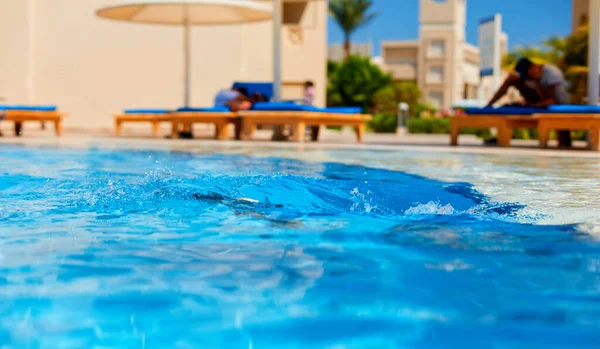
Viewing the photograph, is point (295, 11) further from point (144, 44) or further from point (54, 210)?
point (54, 210)

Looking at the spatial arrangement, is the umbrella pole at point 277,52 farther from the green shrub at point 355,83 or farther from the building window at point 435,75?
the building window at point 435,75

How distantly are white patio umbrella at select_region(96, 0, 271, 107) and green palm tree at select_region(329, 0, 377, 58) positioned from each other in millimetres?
34951

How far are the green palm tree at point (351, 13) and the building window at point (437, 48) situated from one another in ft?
21.7

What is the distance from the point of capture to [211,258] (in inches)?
93.7

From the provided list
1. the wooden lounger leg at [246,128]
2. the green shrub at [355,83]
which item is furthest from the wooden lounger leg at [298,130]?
the green shrub at [355,83]

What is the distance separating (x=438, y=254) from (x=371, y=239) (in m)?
0.37

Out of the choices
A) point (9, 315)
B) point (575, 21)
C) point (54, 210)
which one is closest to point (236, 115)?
point (54, 210)

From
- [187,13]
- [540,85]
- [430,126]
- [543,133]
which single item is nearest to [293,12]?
[430,126]

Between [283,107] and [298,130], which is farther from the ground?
[283,107]

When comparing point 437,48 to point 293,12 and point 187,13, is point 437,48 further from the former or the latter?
point 187,13

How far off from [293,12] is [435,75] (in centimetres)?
2992

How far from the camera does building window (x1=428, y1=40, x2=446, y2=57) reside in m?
52.3

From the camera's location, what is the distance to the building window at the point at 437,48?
52.3 meters

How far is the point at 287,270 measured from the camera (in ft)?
7.18
